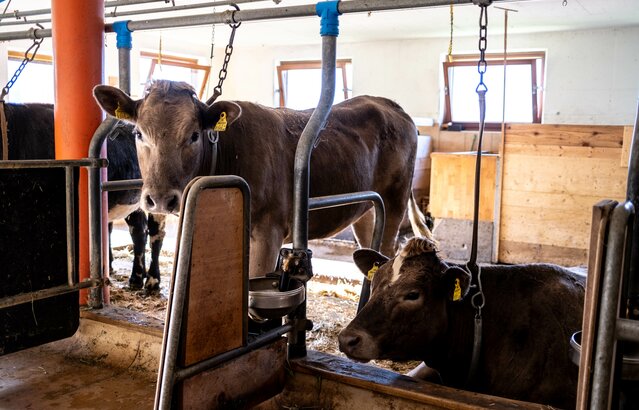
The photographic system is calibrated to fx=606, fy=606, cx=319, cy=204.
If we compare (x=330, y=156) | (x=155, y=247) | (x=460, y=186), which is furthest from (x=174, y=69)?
(x=330, y=156)

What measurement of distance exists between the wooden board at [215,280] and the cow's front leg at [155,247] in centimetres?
281

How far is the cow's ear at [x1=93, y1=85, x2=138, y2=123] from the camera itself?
276 centimetres

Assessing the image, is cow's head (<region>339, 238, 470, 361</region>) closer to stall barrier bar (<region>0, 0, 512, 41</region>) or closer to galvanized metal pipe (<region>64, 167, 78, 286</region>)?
stall barrier bar (<region>0, 0, 512, 41</region>)

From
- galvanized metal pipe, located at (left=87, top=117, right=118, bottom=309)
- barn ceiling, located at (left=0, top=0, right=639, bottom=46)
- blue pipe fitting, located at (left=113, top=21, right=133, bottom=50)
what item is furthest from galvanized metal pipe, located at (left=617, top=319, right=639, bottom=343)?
barn ceiling, located at (left=0, top=0, right=639, bottom=46)

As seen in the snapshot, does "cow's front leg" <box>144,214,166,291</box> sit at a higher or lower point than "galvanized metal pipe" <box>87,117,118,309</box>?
lower

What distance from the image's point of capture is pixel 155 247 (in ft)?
15.6

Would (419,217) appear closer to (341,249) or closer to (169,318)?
(341,249)

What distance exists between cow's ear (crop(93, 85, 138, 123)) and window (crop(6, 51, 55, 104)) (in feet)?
24.9

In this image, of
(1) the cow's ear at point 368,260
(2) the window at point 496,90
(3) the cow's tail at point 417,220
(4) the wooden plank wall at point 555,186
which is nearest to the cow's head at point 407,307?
(1) the cow's ear at point 368,260

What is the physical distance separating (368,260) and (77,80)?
166cm

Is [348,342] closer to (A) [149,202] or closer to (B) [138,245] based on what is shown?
(A) [149,202]

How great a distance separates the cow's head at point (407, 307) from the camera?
221 centimetres

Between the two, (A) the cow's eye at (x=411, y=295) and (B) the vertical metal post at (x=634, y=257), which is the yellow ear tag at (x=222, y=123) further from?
(B) the vertical metal post at (x=634, y=257)

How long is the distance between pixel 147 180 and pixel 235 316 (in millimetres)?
982
